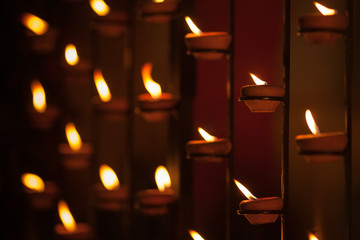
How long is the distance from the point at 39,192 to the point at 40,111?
165mm

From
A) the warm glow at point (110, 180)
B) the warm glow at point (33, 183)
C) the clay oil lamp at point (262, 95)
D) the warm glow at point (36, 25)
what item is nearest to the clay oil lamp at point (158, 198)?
the warm glow at point (110, 180)

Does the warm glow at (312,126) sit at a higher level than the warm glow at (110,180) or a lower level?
higher

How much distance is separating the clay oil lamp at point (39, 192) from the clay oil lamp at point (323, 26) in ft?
2.14

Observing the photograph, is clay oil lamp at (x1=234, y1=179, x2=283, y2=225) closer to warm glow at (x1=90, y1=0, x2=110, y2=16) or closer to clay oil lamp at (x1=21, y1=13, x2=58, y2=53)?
warm glow at (x1=90, y1=0, x2=110, y2=16)

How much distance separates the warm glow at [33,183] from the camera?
4.01 feet

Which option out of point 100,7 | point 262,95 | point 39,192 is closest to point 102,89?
point 100,7

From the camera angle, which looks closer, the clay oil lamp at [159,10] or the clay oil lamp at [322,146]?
the clay oil lamp at [322,146]

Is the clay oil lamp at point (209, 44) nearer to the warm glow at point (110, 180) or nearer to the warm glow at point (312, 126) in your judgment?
the warm glow at point (312, 126)

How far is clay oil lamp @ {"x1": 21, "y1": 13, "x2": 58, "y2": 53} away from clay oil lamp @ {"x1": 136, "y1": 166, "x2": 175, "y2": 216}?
395 mm

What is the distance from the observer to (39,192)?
3.92ft

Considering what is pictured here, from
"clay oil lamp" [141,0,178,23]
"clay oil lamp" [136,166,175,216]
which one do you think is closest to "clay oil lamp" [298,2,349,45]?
"clay oil lamp" [141,0,178,23]

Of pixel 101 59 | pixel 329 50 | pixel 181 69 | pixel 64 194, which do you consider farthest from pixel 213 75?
pixel 64 194

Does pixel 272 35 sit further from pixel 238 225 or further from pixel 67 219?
pixel 67 219

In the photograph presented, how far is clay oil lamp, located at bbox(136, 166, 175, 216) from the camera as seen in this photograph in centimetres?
93
